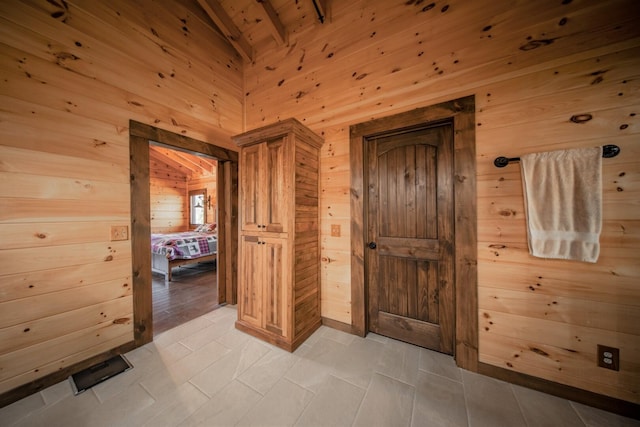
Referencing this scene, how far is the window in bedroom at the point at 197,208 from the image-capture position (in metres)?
7.20

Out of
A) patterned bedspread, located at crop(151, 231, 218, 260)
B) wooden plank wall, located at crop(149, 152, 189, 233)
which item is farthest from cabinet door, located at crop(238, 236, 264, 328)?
wooden plank wall, located at crop(149, 152, 189, 233)

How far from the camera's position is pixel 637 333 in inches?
49.1

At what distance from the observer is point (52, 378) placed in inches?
59.9

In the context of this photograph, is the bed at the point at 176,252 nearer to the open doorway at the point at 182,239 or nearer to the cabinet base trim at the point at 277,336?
the open doorway at the point at 182,239

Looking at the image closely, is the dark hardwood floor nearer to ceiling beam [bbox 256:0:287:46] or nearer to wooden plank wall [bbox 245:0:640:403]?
wooden plank wall [bbox 245:0:640:403]

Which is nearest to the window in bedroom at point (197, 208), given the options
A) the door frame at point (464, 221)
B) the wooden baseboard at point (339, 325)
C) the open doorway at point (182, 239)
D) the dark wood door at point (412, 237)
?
the open doorway at point (182, 239)

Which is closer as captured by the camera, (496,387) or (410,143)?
(496,387)

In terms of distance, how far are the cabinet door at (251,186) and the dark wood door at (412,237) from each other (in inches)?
44.8

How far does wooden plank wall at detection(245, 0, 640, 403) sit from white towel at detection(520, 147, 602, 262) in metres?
0.07

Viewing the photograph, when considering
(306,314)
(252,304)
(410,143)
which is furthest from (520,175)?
(252,304)

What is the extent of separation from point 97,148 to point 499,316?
3.47 metres

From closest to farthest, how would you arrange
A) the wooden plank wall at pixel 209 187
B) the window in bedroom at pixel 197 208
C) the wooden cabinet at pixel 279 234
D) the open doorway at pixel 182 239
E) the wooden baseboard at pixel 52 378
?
the wooden baseboard at pixel 52 378, the wooden cabinet at pixel 279 234, the open doorway at pixel 182 239, the wooden plank wall at pixel 209 187, the window in bedroom at pixel 197 208

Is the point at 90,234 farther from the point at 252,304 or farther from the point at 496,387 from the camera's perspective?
the point at 496,387

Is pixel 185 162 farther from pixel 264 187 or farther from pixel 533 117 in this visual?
pixel 533 117
